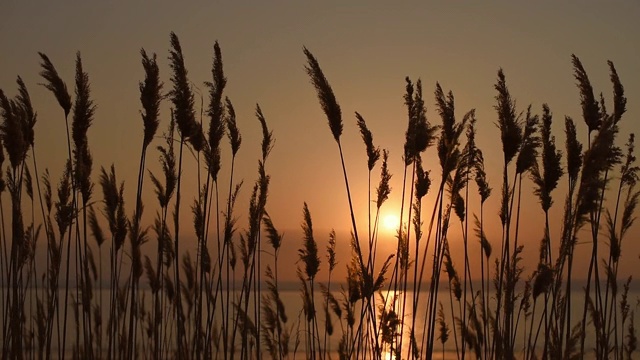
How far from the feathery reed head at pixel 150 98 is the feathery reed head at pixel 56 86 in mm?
505

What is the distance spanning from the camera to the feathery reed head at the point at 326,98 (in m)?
4.28

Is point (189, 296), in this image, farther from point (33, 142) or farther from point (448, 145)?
point (448, 145)

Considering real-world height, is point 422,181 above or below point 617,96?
below

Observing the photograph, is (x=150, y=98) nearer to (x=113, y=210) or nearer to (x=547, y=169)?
(x=113, y=210)

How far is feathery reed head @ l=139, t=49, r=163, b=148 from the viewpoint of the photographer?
13.2 feet

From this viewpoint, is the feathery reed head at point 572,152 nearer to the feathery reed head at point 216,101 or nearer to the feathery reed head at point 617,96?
the feathery reed head at point 617,96

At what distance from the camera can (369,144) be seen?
4.88 m

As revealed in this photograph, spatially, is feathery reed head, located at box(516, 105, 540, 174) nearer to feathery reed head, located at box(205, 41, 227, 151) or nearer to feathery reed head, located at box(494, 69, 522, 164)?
feathery reed head, located at box(494, 69, 522, 164)

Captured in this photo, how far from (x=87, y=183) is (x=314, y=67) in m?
1.42

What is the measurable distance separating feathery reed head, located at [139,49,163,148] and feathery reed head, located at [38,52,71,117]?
0.51m

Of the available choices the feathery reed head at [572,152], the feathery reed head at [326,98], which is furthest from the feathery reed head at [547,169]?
the feathery reed head at [326,98]

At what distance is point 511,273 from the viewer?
4.54m

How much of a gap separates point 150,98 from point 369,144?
146cm

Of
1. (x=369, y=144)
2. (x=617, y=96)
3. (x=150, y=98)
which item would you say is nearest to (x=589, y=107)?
(x=617, y=96)
